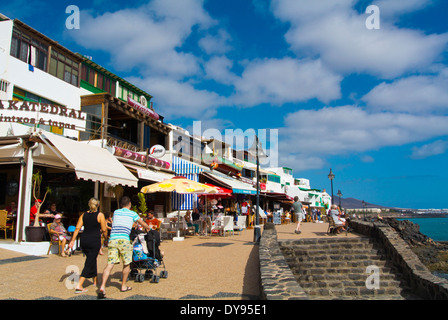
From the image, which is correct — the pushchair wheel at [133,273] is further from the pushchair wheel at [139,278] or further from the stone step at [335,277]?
the stone step at [335,277]


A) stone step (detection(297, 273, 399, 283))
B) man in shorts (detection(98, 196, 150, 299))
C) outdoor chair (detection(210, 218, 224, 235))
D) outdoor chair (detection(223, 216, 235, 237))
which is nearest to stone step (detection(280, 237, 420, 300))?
stone step (detection(297, 273, 399, 283))

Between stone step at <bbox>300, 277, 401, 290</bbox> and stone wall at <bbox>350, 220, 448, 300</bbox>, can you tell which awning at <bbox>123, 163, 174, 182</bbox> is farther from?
stone wall at <bbox>350, 220, 448, 300</bbox>

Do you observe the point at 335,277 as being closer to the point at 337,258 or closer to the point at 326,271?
the point at 326,271

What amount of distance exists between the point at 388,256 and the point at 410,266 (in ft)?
4.83

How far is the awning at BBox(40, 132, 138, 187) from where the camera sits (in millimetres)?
10195

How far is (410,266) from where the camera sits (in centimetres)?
1044

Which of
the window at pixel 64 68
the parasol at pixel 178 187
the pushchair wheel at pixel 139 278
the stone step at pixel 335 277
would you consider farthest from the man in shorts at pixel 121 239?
the window at pixel 64 68

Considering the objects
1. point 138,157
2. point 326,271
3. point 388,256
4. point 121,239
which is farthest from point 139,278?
point 138,157

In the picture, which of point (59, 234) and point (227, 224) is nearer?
point (59, 234)

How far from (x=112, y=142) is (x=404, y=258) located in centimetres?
1335

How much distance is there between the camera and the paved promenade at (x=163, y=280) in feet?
18.6

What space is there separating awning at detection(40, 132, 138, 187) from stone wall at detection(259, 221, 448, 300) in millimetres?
5349

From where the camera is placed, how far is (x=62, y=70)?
1778 centimetres
